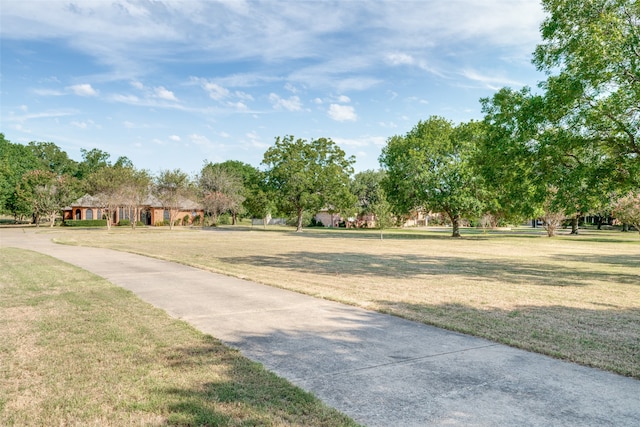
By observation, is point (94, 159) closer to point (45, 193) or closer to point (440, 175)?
point (45, 193)

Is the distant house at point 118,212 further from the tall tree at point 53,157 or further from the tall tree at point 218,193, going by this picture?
the tall tree at point 53,157

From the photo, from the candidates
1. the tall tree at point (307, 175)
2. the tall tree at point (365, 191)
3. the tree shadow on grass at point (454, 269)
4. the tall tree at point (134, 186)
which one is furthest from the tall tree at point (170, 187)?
the tree shadow on grass at point (454, 269)

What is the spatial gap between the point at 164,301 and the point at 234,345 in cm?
367

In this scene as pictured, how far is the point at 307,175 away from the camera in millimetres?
49375

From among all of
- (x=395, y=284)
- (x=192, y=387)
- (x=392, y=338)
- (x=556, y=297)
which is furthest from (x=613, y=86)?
(x=192, y=387)

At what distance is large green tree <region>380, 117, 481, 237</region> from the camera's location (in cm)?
3831

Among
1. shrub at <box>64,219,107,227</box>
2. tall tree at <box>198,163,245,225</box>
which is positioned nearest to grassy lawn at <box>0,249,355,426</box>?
tall tree at <box>198,163,245,225</box>

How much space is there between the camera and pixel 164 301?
8984 mm

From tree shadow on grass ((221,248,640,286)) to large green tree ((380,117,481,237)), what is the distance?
20408mm

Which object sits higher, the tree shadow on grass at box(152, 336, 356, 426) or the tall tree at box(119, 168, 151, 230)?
the tall tree at box(119, 168, 151, 230)

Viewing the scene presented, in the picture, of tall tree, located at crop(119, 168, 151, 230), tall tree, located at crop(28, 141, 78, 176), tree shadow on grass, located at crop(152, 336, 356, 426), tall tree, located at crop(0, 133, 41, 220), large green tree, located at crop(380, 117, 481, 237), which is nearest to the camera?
tree shadow on grass, located at crop(152, 336, 356, 426)

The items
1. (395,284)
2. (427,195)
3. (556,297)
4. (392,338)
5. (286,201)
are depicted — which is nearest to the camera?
(392,338)

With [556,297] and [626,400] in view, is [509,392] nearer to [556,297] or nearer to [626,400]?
[626,400]

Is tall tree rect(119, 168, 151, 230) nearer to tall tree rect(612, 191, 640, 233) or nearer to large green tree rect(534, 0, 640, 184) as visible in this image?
large green tree rect(534, 0, 640, 184)
